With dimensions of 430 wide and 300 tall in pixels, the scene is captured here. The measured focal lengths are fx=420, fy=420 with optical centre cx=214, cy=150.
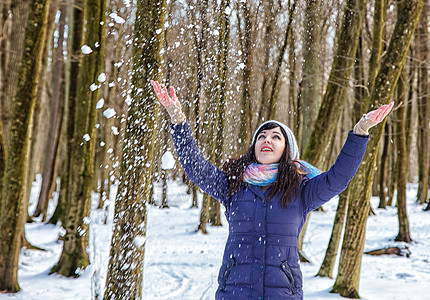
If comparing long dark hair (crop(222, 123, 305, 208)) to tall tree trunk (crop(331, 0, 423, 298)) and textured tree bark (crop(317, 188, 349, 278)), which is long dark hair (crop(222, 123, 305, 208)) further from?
textured tree bark (crop(317, 188, 349, 278))

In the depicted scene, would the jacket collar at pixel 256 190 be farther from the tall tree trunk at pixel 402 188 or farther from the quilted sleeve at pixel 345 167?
the tall tree trunk at pixel 402 188

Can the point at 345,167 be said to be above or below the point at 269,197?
above

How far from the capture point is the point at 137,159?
3973mm

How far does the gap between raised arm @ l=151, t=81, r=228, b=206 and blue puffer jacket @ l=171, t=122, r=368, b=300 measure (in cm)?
19

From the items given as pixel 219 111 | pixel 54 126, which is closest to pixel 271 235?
pixel 219 111

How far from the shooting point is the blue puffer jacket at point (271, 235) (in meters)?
2.37

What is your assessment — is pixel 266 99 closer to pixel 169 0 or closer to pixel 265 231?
pixel 169 0

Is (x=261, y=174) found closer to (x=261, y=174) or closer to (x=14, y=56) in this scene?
(x=261, y=174)

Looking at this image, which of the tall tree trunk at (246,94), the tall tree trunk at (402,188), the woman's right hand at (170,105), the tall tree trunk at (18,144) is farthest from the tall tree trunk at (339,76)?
the woman's right hand at (170,105)

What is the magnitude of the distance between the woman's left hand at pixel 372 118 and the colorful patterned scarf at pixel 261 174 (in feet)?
1.77

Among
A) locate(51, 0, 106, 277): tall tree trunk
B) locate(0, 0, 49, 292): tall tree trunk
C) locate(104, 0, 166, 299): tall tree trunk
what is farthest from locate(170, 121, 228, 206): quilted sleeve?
locate(51, 0, 106, 277): tall tree trunk

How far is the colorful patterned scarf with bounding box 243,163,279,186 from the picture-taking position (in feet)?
8.48

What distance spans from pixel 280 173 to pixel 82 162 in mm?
5098

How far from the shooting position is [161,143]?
15.2 ft
